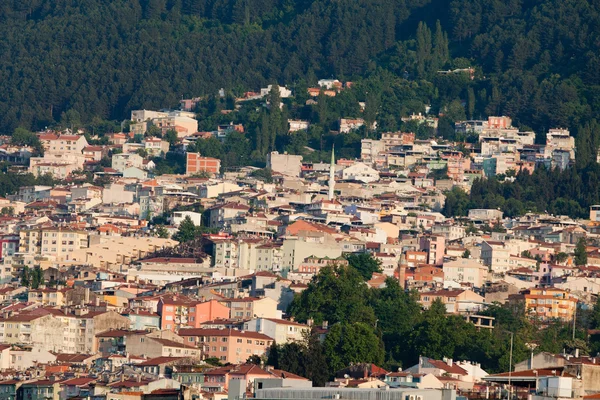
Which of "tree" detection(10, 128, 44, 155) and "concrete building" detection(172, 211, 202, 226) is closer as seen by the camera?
"concrete building" detection(172, 211, 202, 226)

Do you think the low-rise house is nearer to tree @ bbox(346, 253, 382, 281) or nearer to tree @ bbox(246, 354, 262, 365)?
tree @ bbox(346, 253, 382, 281)

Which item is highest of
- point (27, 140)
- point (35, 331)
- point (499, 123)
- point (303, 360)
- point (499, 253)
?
point (499, 123)

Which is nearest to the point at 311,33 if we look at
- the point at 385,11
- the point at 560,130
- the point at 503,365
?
the point at 385,11

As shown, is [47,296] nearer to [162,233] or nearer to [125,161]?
[162,233]

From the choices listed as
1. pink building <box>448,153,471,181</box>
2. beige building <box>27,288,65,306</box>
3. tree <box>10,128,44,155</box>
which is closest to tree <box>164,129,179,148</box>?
tree <box>10,128,44,155</box>

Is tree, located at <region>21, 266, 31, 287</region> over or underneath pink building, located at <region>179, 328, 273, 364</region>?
over

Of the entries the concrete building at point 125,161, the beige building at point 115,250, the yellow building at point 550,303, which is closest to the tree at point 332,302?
the yellow building at point 550,303

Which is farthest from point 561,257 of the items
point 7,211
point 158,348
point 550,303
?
point 158,348
